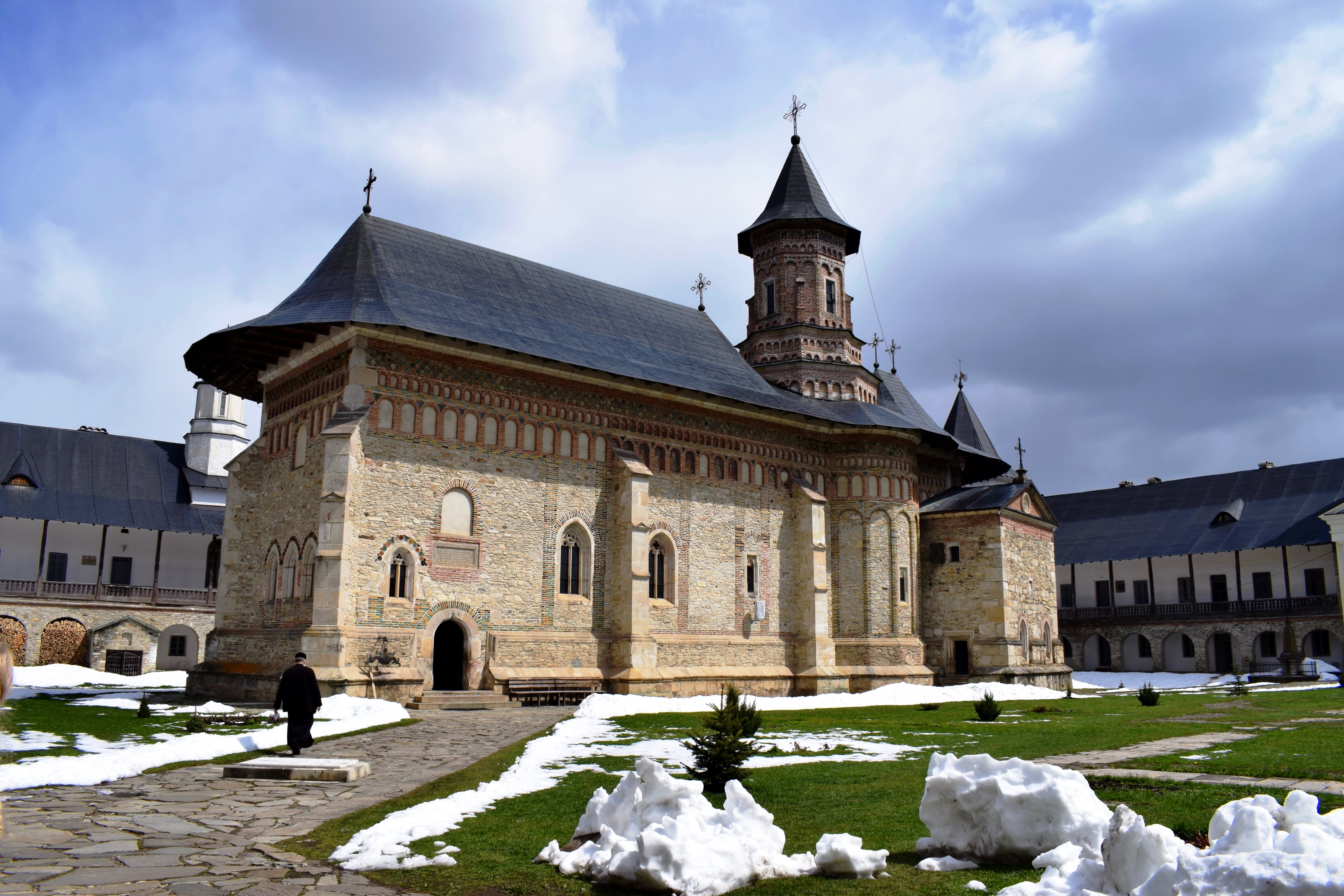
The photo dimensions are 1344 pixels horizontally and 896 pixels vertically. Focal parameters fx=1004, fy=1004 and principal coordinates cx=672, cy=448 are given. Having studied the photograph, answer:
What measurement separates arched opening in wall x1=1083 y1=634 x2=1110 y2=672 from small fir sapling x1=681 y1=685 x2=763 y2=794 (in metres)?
40.2

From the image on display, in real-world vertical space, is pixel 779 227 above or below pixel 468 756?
above

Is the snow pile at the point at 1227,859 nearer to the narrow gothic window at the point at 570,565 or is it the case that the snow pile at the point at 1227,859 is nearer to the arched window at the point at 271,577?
the narrow gothic window at the point at 570,565

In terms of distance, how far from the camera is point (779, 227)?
34.0m

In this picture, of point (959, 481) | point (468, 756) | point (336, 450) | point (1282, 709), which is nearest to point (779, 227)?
point (959, 481)

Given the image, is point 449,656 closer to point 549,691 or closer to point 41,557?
point 549,691

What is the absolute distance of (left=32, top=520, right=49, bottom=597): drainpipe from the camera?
36312 millimetres

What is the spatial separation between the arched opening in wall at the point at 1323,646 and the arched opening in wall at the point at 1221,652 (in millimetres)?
2598

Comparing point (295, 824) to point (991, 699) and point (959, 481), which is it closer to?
point (991, 699)

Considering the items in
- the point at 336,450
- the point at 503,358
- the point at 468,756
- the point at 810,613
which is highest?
the point at 503,358

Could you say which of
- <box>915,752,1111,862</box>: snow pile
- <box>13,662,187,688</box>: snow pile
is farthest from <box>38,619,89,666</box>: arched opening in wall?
<box>915,752,1111,862</box>: snow pile

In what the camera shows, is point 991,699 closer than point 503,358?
Yes

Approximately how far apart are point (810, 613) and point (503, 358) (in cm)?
1137

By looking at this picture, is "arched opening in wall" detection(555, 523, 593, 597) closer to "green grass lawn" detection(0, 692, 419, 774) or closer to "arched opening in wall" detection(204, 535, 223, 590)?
"green grass lawn" detection(0, 692, 419, 774)

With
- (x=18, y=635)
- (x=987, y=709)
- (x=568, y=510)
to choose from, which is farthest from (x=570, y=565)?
(x=18, y=635)
